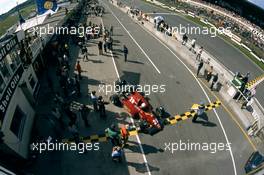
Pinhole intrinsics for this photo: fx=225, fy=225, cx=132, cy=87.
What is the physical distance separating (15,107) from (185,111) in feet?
36.5

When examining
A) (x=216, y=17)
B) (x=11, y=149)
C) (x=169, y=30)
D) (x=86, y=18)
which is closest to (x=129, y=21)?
(x=86, y=18)

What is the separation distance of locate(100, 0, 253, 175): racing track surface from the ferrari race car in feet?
1.90

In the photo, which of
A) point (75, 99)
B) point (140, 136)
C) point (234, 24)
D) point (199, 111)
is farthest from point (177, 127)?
point (234, 24)

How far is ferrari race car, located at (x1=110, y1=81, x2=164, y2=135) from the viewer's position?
14438mm

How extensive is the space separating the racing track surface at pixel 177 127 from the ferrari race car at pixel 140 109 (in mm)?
580

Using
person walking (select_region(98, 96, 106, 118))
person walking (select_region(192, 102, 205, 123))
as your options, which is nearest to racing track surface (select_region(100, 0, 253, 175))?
person walking (select_region(192, 102, 205, 123))

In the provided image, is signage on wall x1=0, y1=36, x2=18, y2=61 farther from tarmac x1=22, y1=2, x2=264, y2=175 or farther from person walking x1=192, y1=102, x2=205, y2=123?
person walking x1=192, y1=102, x2=205, y2=123

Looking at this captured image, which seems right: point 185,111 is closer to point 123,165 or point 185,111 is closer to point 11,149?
point 123,165

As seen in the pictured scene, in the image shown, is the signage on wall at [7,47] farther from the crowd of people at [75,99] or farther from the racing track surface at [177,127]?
the racing track surface at [177,127]

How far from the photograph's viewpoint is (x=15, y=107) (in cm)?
1250

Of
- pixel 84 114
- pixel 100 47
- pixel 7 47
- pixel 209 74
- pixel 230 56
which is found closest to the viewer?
pixel 7 47

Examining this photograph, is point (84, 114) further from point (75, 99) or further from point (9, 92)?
point (9, 92)

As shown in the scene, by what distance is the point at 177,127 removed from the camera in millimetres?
15055

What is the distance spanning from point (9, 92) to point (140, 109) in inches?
305
